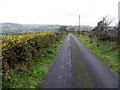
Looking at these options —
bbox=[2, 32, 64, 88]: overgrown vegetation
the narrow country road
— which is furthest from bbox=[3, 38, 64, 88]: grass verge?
the narrow country road

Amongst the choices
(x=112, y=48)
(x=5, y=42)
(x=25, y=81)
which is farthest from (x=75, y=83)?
(x=112, y=48)

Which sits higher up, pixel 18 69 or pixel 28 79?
pixel 18 69

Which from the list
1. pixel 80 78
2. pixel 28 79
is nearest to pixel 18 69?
pixel 28 79

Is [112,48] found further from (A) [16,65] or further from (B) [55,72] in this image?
(A) [16,65]

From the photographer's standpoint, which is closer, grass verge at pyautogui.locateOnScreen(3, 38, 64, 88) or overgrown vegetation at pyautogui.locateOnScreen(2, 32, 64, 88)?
grass verge at pyautogui.locateOnScreen(3, 38, 64, 88)

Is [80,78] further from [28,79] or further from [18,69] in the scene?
[18,69]

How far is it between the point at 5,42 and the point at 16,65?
149cm

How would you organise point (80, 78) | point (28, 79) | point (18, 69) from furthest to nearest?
point (18, 69)
point (80, 78)
point (28, 79)

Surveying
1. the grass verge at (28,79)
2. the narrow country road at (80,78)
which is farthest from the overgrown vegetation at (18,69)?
the narrow country road at (80,78)

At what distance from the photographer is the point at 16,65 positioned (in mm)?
13352

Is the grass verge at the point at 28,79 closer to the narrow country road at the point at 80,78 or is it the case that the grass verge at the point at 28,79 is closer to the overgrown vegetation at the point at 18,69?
the overgrown vegetation at the point at 18,69

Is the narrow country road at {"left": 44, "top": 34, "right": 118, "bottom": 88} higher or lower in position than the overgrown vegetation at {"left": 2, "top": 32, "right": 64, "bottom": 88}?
lower

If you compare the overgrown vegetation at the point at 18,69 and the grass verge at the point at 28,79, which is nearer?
the grass verge at the point at 28,79

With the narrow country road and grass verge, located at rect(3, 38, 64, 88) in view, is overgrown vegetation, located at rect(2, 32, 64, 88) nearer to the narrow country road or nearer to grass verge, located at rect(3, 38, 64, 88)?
grass verge, located at rect(3, 38, 64, 88)
